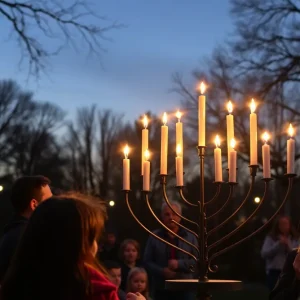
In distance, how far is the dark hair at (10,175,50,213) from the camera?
4688mm

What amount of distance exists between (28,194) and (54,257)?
2.15m

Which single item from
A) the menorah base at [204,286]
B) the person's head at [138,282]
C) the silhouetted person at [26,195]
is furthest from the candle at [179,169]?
the person's head at [138,282]

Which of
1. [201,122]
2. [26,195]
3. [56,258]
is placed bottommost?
[56,258]

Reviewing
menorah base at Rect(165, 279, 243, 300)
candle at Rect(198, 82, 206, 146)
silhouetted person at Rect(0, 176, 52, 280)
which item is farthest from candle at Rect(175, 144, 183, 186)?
silhouetted person at Rect(0, 176, 52, 280)

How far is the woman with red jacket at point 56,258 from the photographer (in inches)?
102

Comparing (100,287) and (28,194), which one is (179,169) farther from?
(100,287)

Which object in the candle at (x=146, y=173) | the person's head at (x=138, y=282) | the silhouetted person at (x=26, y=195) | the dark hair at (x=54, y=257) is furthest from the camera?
the person's head at (x=138, y=282)

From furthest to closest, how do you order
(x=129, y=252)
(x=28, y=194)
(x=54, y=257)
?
1. (x=129, y=252)
2. (x=28, y=194)
3. (x=54, y=257)

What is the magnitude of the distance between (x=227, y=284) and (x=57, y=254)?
5.70 feet

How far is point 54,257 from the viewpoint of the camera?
2.58 metres

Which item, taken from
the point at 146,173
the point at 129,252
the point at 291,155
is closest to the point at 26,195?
the point at 146,173

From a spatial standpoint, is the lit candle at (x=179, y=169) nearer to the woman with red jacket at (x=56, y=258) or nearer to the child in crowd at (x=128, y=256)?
the woman with red jacket at (x=56, y=258)

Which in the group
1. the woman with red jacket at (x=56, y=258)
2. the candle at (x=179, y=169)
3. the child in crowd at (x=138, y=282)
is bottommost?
→ the child in crowd at (x=138, y=282)

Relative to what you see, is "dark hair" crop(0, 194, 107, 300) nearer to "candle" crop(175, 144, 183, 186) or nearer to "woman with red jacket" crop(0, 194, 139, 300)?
"woman with red jacket" crop(0, 194, 139, 300)
